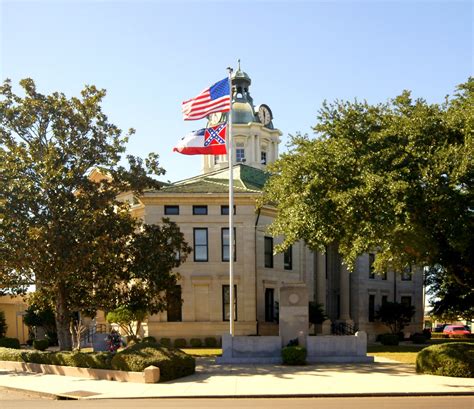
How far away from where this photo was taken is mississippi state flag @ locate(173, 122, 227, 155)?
2995cm

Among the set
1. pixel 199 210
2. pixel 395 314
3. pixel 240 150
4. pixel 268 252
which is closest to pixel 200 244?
pixel 199 210

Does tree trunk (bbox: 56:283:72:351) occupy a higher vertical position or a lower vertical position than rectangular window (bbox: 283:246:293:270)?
lower

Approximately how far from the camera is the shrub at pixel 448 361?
74.1 ft

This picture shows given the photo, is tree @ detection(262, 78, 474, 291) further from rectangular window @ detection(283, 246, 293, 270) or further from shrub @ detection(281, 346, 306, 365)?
rectangular window @ detection(283, 246, 293, 270)

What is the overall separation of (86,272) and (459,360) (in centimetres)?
1779

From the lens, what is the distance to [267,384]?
21734mm

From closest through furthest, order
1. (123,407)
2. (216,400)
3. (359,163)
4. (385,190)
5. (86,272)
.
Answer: (123,407)
(216,400)
(385,190)
(359,163)
(86,272)

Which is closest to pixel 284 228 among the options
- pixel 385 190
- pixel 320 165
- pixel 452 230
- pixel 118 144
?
pixel 320 165

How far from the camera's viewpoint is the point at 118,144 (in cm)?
3184

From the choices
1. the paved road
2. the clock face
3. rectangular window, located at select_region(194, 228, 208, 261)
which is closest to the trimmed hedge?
the paved road

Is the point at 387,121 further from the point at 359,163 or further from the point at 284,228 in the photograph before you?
the point at 284,228

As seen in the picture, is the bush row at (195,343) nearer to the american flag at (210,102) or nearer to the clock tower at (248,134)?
the american flag at (210,102)

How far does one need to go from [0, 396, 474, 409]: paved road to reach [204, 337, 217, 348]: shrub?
2337cm

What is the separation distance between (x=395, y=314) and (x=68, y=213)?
3285 centimetres
